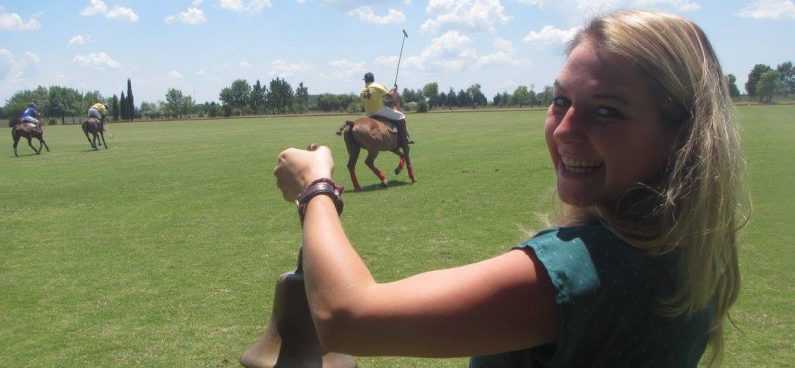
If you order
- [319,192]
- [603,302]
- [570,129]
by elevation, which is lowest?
[603,302]

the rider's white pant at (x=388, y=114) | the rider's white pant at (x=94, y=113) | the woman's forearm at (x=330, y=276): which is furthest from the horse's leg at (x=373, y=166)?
the rider's white pant at (x=94, y=113)

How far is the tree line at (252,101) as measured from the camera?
337ft

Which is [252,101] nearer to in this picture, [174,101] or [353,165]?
[174,101]

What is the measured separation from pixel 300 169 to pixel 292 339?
385mm

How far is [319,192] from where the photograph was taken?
1436 millimetres

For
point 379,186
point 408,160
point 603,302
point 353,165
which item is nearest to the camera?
point 603,302

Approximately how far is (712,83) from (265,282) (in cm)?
594

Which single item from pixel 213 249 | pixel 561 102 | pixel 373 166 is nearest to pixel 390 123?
pixel 373 166

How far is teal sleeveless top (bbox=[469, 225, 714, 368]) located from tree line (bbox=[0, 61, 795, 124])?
9099 cm

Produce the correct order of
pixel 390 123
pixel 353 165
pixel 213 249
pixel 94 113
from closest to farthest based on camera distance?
pixel 213 249 → pixel 353 165 → pixel 390 123 → pixel 94 113

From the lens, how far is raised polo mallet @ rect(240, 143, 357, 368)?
1508mm

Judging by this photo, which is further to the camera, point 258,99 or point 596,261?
point 258,99

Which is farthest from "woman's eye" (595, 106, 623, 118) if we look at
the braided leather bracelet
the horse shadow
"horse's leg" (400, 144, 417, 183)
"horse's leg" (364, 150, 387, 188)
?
"horse's leg" (400, 144, 417, 183)

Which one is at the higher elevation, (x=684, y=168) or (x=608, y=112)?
(x=608, y=112)
